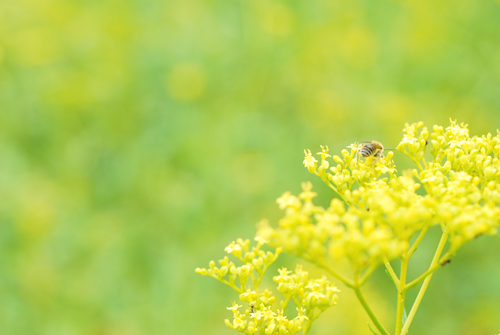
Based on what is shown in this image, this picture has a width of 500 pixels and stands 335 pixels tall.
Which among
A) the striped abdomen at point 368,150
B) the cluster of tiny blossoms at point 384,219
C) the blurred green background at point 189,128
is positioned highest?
the blurred green background at point 189,128

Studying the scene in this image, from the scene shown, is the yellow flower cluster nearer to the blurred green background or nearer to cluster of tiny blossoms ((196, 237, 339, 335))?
cluster of tiny blossoms ((196, 237, 339, 335))

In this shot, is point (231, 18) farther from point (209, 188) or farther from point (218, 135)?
point (209, 188)

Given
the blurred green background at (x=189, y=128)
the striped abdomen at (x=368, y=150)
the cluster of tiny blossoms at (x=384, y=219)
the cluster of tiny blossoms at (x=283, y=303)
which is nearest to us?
the cluster of tiny blossoms at (x=384, y=219)

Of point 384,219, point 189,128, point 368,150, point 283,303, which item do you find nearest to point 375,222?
point 384,219

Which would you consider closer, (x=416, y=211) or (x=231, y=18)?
(x=416, y=211)

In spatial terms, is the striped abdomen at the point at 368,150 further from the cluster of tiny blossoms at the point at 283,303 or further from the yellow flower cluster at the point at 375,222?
the cluster of tiny blossoms at the point at 283,303

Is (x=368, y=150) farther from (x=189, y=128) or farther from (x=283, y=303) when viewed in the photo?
(x=189, y=128)

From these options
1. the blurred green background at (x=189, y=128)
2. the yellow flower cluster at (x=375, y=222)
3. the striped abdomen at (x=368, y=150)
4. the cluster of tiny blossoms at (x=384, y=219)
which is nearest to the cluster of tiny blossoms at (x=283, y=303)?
Result: the yellow flower cluster at (x=375, y=222)

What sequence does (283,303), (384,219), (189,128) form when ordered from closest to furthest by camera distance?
(384,219) → (283,303) → (189,128)

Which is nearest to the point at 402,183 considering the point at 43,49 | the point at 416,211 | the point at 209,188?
the point at 416,211
